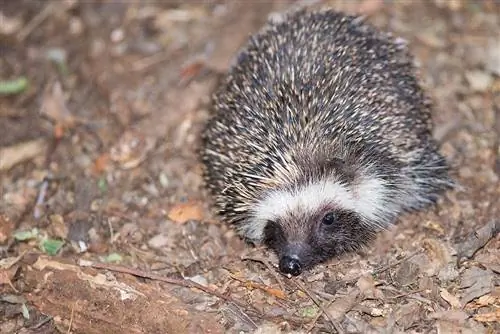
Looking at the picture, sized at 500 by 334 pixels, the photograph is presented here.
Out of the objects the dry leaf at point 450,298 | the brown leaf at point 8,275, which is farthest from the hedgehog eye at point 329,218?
the brown leaf at point 8,275

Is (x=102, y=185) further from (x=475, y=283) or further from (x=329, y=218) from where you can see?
(x=475, y=283)

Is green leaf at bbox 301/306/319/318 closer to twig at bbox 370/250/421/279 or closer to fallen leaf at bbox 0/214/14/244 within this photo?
twig at bbox 370/250/421/279

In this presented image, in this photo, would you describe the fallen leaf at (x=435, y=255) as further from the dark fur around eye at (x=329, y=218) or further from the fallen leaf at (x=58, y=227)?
the fallen leaf at (x=58, y=227)

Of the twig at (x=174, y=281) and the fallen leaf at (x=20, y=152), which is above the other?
the twig at (x=174, y=281)

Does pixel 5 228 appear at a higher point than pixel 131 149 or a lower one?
lower

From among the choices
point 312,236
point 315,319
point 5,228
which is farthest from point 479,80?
point 5,228

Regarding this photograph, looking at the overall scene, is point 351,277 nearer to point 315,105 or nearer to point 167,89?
point 315,105

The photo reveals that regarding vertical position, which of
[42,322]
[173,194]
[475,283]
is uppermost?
[475,283]
